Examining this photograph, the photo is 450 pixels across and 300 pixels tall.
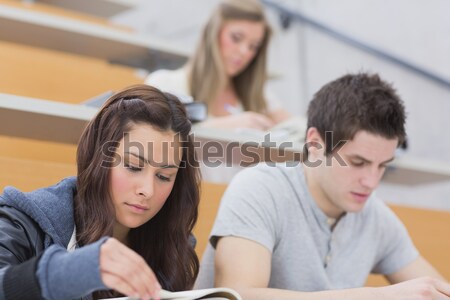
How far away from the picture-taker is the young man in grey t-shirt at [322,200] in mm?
1283

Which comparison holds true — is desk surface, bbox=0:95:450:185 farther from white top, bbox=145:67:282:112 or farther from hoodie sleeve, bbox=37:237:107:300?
hoodie sleeve, bbox=37:237:107:300

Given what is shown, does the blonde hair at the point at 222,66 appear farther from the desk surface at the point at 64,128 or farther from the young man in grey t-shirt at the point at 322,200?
the young man in grey t-shirt at the point at 322,200

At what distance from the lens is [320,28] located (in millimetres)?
2980

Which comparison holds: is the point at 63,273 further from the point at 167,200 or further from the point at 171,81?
the point at 171,81

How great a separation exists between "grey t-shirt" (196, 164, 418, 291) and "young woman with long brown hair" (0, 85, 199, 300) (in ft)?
0.40

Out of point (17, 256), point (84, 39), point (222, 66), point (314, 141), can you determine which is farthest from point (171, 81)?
point (17, 256)

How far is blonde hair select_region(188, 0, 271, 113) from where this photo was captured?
2078mm

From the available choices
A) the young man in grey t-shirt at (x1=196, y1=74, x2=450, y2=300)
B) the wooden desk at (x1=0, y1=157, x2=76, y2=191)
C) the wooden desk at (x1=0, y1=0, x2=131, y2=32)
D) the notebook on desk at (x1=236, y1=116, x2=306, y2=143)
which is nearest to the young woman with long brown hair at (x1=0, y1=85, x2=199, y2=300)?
the young man in grey t-shirt at (x1=196, y1=74, x2=450, y2=300)

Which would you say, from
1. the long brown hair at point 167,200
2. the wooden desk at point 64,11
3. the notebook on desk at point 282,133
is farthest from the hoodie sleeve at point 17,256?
the wooden desk at point 64,11

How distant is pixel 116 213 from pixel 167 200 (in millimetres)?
126

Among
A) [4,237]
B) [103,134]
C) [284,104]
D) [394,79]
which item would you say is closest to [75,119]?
[103,134]

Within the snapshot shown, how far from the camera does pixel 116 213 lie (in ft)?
3.55

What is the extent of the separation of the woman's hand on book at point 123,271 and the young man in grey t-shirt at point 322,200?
46cm

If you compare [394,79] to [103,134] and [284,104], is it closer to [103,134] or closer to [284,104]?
[284,104]
